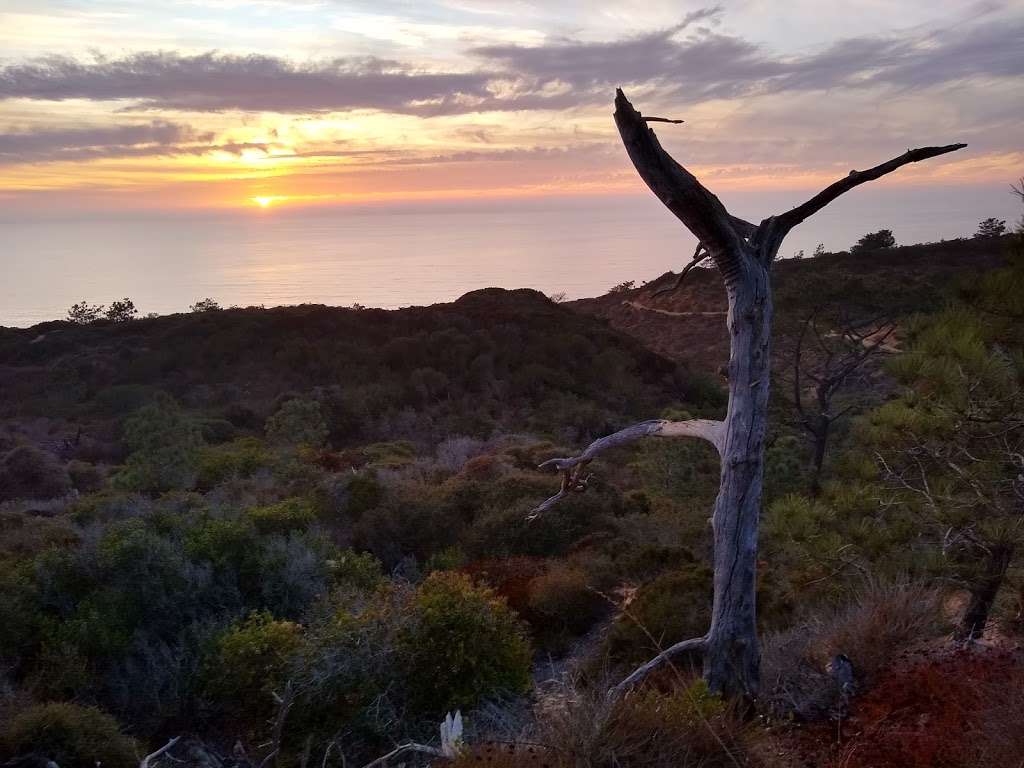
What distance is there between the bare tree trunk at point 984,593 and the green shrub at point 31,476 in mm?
18103

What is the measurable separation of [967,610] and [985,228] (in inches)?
2099

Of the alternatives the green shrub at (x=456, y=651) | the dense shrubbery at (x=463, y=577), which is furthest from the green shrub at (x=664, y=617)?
the green shrub at (x=456, y=651)

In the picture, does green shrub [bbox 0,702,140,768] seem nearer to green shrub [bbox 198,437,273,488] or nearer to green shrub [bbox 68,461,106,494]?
green shrub [bbox 198,437,273,488]

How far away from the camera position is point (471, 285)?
67.7m

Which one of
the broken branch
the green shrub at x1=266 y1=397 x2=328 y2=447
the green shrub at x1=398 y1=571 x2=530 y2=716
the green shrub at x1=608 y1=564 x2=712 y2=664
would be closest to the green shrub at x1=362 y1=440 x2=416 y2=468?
the green shrub at x1=266 y1=397 x2=328 y2=447

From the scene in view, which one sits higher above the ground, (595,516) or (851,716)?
(851,716)

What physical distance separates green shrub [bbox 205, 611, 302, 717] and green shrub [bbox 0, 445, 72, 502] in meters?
12.5

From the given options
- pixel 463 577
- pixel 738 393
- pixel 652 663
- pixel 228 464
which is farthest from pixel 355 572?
pixel 228 464

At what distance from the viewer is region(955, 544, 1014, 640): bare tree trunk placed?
19.6 feet

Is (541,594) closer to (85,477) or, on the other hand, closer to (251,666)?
(251,666)

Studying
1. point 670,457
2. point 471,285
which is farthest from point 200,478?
point 471,285

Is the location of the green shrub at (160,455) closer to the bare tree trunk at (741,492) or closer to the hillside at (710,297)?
the bare tree trunk at (741,492)

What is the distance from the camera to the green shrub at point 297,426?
20.4 m

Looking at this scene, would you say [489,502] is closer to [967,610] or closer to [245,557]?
[245,557]
